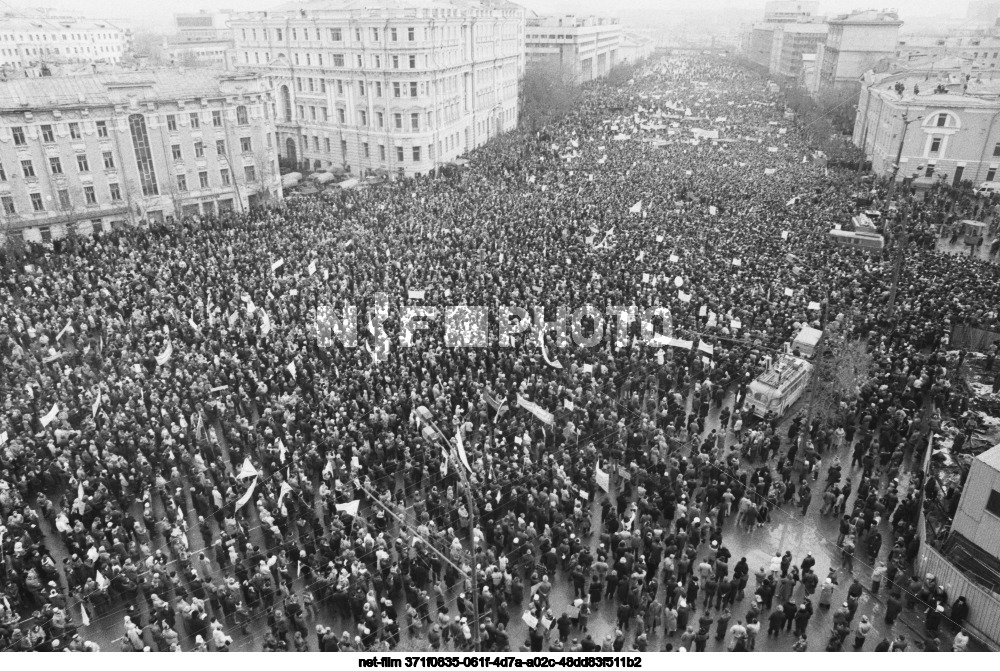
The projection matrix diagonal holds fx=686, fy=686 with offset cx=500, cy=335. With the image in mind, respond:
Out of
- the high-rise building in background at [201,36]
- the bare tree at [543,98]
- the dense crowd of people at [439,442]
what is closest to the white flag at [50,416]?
the dense crowd of people at [439,442]

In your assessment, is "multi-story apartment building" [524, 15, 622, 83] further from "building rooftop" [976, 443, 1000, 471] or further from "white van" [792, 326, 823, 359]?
"building rooftop" [976, 443, 1000, 471]

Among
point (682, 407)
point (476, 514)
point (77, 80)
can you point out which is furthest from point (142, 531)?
point (77, 80)

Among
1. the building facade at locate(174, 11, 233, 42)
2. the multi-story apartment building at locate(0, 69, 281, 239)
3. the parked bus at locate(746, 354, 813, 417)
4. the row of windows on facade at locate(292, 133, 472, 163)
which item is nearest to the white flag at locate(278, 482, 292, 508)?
the parked bus at locate(746, 354, 813, 417)

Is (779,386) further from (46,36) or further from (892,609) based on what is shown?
(46,36)

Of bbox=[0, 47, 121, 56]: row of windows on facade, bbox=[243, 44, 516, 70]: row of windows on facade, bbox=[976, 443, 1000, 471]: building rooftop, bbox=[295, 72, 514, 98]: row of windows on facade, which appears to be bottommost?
bbox=[976, 443, 1000, 471]: building rooftop
